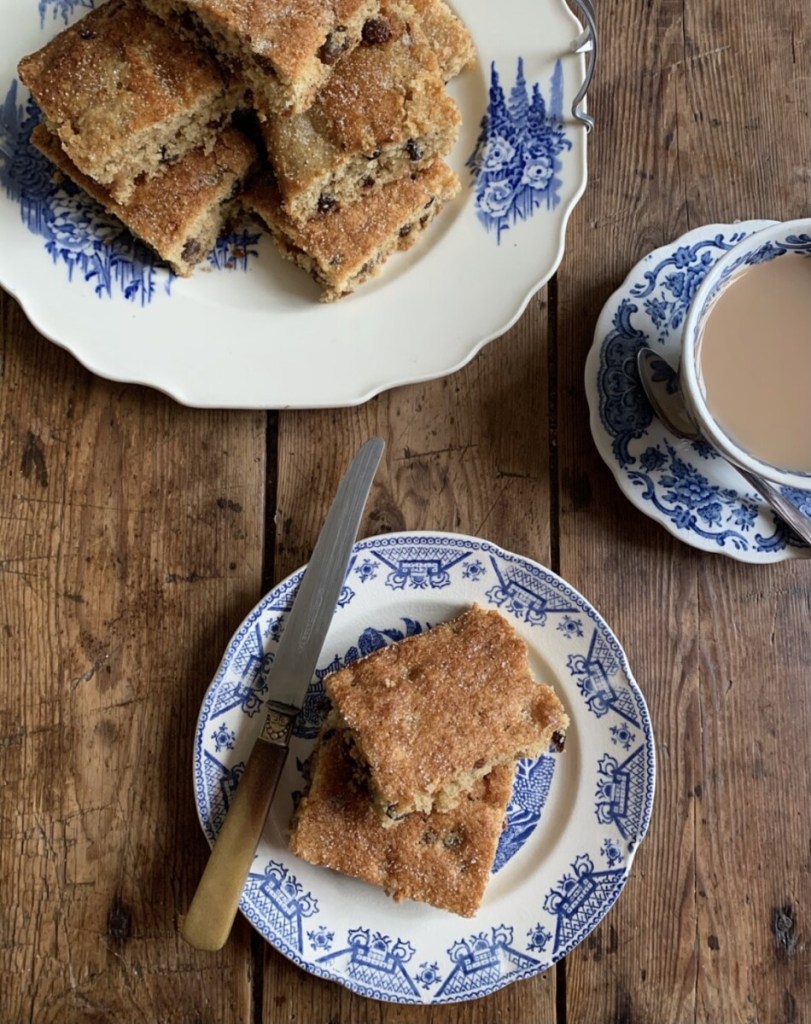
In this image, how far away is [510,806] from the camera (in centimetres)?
151

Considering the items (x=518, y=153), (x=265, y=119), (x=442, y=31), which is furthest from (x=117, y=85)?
(x=518, y=153)

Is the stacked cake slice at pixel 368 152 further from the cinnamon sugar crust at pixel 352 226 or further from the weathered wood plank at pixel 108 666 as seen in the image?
the weathered wood plank at pixel 108 666

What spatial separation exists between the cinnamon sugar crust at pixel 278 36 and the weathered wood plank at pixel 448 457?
0.48 m

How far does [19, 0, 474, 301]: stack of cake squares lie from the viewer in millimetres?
1377

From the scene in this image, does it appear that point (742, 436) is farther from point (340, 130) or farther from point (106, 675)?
point (106, 675)

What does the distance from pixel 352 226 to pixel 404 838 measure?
3.02ft

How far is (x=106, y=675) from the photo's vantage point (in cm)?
154

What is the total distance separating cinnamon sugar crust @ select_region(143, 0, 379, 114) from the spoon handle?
86cm

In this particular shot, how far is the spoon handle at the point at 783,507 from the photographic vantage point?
1484 millimetres

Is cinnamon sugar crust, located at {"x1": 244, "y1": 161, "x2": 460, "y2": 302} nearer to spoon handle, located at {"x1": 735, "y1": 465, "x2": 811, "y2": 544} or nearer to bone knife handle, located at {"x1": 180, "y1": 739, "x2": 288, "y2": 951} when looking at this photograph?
spoon handle, located at {"x1": 735, "y1": 465, "x2": 811, "y2": 544}

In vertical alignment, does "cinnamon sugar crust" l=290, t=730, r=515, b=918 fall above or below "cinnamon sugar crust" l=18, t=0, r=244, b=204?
below

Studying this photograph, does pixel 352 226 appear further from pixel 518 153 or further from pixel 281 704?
pixel 281 704

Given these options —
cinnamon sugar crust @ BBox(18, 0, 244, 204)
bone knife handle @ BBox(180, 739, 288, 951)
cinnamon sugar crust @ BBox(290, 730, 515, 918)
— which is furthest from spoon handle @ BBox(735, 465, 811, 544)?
cinnamon sugar crust @ BBox(18, 0, 244, 204)

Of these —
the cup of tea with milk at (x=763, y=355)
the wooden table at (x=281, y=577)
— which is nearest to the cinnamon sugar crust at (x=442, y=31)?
the wooden table at (x=281, y=577)
